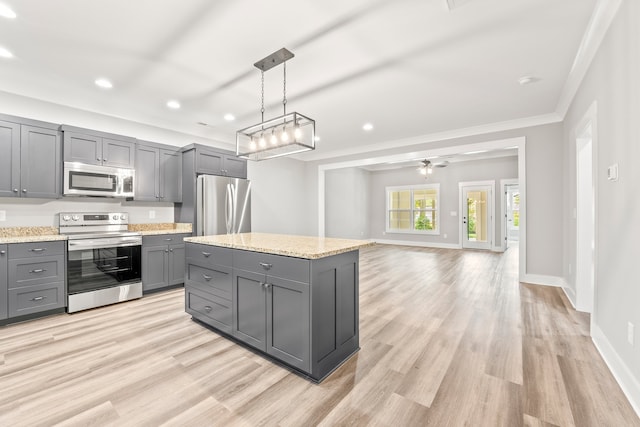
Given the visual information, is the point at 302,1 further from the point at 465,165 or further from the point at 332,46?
Answer: the point at 465,165

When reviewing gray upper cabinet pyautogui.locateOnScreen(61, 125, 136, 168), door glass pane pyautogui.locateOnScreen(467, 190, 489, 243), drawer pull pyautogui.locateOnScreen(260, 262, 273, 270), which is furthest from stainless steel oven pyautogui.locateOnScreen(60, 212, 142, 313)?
door glass pane pyautogui.locateOnScreen(467, 190, 489, 243)

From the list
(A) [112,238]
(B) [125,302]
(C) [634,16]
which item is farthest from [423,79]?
(B) [125,302]

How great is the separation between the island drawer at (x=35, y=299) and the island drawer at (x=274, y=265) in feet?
8.06

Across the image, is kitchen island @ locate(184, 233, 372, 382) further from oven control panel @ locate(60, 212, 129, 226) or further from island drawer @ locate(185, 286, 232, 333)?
oven control panel @ locate(60, 212, 129, 226)

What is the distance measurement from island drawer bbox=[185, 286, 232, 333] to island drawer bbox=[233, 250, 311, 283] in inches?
18.7

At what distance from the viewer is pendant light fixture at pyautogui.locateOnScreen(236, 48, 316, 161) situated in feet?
8.43

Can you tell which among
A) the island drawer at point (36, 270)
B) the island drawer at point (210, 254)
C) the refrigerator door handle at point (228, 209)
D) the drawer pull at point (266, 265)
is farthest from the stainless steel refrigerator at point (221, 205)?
the drawer pull at point (266, 265)

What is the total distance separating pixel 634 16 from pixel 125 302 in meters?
5.58

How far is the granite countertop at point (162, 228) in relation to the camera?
4116 millimetres

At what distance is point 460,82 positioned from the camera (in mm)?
3264

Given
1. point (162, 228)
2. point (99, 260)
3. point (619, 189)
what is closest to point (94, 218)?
point (99, 260)

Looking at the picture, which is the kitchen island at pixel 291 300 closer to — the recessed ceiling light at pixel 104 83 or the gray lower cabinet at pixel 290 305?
the gray lower cabinet at pixel 290 305

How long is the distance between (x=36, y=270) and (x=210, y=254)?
2129 millimetres

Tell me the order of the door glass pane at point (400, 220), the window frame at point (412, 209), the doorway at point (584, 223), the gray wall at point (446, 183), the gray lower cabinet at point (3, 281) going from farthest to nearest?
the door glass pane at point (400, 220)
the window frame at point (412, 209)
the gray wall at point (446, 183)
the doorway at point (584, 223)
the gray lower cabinet at point (3, 281)
